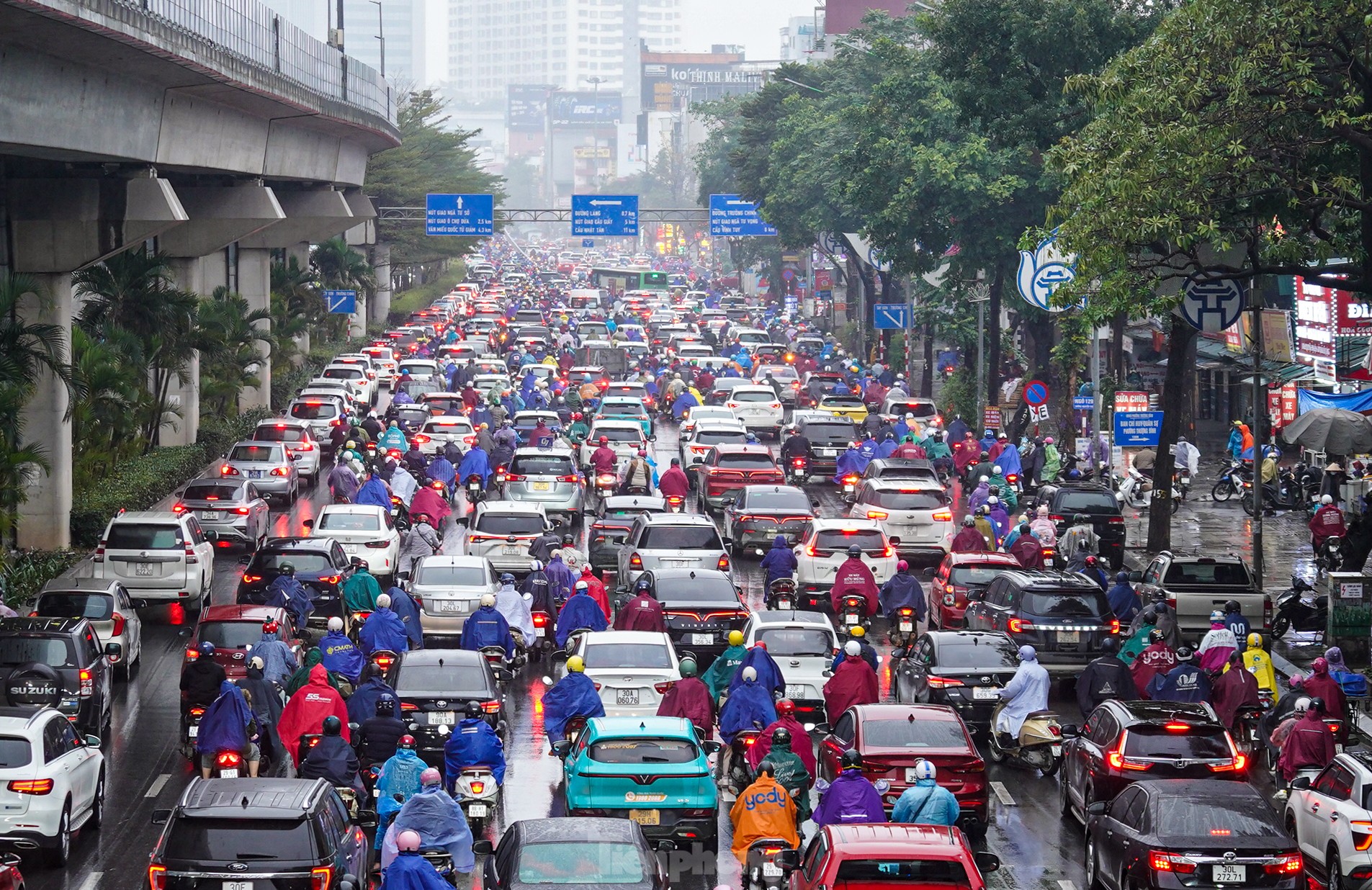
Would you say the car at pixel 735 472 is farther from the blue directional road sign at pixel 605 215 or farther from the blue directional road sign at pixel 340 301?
the blue directional road sign at pixel 605 215

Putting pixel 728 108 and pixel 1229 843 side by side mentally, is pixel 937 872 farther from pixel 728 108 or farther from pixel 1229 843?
pixel 728 108

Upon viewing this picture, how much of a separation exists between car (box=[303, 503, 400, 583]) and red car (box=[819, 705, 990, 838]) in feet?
47.0

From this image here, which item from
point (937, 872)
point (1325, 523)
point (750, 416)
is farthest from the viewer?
point (750, 416)

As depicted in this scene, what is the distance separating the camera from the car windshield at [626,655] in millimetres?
20922

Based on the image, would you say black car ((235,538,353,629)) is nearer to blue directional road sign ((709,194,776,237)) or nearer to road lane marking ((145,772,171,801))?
road lane marking ((145,772,171,801))

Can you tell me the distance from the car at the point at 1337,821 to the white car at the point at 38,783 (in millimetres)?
9794

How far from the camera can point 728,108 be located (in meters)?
143

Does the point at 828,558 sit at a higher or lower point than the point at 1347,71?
lower

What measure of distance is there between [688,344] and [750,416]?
19.3 metres

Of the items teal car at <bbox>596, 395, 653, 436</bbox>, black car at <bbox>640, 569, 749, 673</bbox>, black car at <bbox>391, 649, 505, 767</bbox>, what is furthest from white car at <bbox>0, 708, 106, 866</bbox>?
teal car at <bbox>596, 395, 653, 436</bbox>

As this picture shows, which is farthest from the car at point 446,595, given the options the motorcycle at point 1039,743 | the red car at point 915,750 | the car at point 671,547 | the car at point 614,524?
the red car at point 915,750

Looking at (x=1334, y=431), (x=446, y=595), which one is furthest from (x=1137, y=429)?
(x=446, y=595)

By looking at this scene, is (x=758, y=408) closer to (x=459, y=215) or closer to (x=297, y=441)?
(x=297, y=441)

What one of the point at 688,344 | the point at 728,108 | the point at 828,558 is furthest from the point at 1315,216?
the point at 728,108
